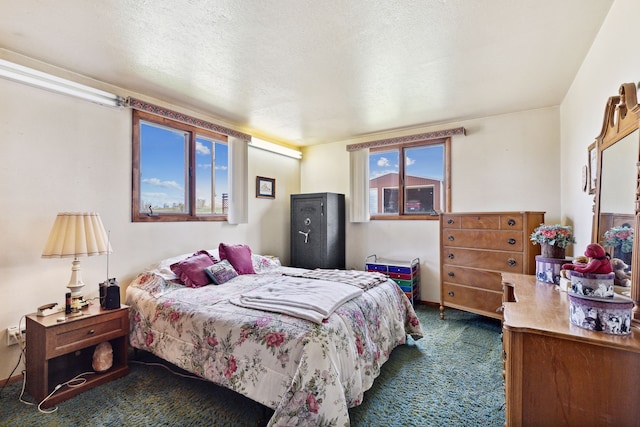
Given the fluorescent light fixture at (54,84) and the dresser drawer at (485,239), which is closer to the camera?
the fluorescent light fixture at (54,84)

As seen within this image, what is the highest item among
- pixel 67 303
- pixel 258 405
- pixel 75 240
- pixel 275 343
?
pixel 75 240

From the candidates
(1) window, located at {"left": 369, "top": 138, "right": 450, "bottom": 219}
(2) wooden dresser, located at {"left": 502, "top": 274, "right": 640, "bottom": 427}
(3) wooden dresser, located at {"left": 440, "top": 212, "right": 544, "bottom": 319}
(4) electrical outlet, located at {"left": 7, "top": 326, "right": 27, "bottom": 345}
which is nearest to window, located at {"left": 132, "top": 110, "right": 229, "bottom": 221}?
(4) electrical outlet, located at {"left": 7, "top": 326, "right": 27, "bottom": 345}

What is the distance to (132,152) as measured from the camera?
2844 millimetres

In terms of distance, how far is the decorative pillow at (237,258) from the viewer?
3152mm

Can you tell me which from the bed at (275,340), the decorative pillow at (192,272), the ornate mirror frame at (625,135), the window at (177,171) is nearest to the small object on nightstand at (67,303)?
the bed at (275,340)

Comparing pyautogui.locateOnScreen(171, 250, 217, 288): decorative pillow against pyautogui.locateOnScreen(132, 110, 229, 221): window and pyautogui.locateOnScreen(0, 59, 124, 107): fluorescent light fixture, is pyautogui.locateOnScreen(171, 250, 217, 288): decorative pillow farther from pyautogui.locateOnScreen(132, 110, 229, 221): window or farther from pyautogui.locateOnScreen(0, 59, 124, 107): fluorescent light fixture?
pyautogui.locateOnScreen(0, 59, 124, 107): fluorescent light fixture

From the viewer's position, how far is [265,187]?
439 cm

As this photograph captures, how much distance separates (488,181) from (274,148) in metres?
2.96

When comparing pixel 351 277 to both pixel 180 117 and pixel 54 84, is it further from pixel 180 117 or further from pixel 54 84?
pixel 54 84

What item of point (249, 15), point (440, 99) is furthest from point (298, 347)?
point (440, 99)

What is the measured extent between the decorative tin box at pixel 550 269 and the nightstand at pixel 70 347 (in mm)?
3108

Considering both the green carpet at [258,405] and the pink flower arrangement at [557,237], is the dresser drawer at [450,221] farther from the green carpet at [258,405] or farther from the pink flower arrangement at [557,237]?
the green carpet at [258,405]

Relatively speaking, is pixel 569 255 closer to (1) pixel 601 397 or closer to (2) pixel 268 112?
(1) pixel 601 397

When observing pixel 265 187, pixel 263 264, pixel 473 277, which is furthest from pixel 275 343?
pixel 265 187
